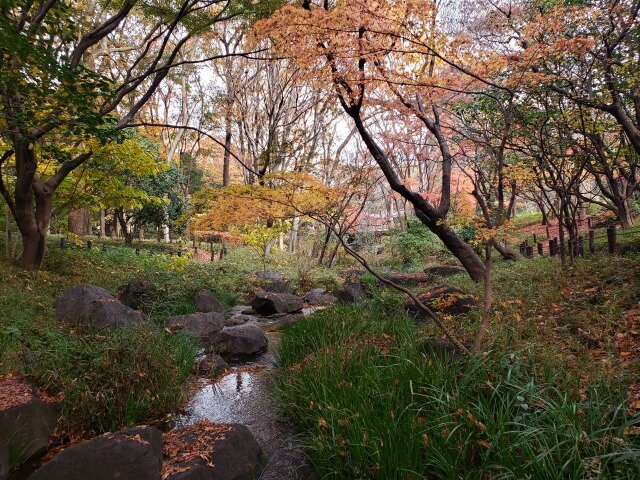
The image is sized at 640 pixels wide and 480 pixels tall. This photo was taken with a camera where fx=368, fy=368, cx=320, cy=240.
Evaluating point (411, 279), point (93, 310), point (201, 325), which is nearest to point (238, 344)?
point (201, 325)

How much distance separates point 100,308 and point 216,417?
130 inches

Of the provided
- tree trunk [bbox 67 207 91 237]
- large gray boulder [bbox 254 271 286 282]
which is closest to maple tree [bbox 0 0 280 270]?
tree trunk [bbox 67 207 91 237]

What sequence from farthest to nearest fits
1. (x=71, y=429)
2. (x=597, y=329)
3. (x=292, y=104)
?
(x=292, y=104) < (x=597, y=329) < (x=71, y=429)

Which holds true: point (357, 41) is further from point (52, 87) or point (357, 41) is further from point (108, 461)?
point (108, 461)

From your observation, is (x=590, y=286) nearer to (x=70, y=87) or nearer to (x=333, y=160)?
(x=70, y=87)

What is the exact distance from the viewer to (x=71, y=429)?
3.62 m

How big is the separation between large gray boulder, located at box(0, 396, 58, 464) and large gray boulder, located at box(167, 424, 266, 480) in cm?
123

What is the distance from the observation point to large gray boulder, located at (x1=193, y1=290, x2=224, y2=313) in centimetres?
912

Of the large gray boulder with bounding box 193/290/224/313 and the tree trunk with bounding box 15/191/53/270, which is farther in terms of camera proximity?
the large gray boulder with bounding box 193/290/224/313

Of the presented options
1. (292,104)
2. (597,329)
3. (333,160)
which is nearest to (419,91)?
(597,329)

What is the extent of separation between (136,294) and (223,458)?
6.27m

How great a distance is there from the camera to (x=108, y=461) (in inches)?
108

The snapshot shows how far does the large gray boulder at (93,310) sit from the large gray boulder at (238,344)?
134cm

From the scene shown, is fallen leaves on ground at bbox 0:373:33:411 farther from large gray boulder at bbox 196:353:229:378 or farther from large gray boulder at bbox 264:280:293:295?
large gray boulder at bbox 264:280:293:295
